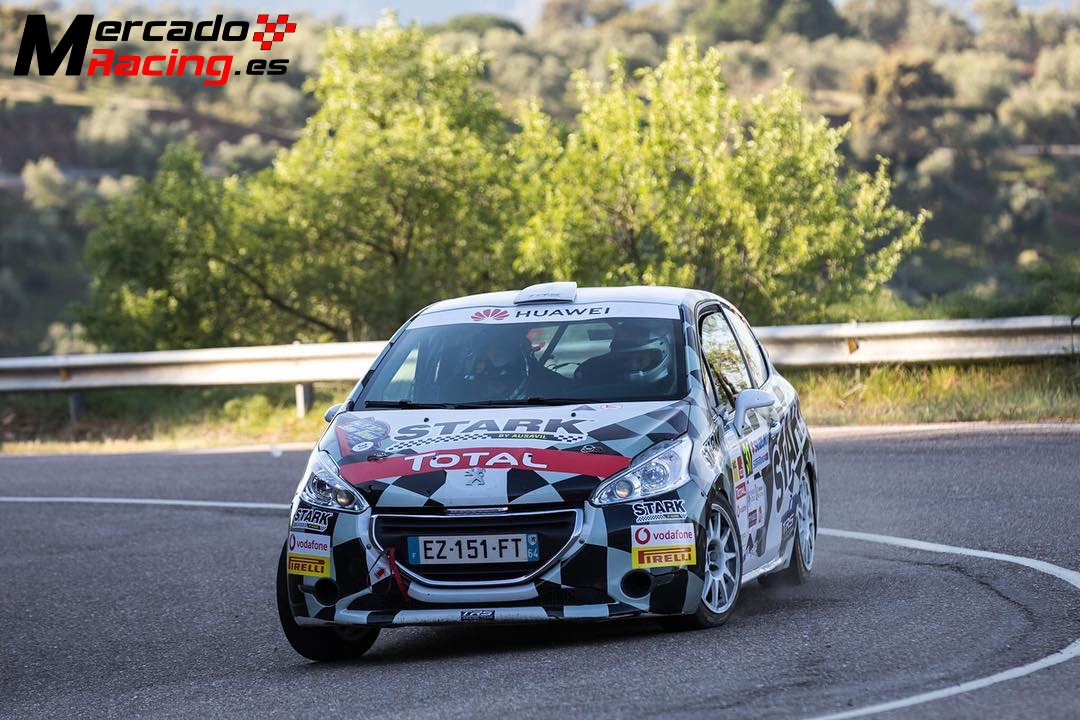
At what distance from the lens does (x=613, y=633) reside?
6957 mm

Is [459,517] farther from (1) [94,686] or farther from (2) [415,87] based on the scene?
(2) [415,87]

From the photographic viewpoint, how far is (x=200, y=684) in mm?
6680

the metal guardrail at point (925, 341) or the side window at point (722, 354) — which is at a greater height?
the side window at point (722, 354)

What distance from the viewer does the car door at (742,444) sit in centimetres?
722

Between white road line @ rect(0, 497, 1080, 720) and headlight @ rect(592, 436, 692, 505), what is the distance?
147 centimetres

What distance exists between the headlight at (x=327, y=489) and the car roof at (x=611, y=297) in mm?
1420

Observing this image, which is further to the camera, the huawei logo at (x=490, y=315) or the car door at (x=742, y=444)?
the huawei logo at (x=490, y=315)

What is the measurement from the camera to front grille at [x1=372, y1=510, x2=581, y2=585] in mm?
6406

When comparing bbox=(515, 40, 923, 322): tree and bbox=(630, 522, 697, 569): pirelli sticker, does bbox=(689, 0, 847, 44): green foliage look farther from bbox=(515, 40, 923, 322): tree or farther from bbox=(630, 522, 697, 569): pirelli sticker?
bbox=(630, 522, 697, 569): pirelli sticker

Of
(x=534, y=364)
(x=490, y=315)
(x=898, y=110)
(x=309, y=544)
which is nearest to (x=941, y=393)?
(x=490, y=315)

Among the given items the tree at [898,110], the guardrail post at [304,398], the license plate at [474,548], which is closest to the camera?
the license plate at [474,548]

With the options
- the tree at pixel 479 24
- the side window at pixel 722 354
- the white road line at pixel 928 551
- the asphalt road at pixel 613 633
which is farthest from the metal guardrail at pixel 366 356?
the tree at pixel 479 24

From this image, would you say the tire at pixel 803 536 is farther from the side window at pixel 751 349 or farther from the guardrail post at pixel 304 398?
the guardrail post at pixel 304 398

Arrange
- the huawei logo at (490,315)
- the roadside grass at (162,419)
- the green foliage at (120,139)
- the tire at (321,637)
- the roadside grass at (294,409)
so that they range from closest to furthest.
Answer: the tire at (321,637)
the huawei logo at (490,315)
the roadside grass at (294,409)
the roadside grass at (162,419)
the green foliage at (120,139)
